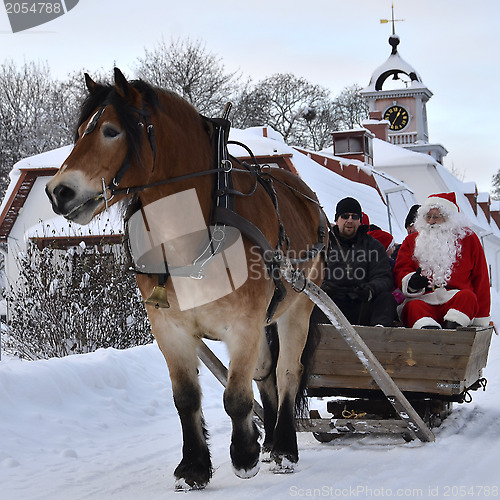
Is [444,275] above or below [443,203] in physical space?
below

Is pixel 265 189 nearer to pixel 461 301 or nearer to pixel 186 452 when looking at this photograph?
pixel 186 452

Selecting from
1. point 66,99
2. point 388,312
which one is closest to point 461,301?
point 388,312

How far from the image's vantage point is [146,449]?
5629 millimetres

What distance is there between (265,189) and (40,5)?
535 cm

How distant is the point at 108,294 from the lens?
10461mm

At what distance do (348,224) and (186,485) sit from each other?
2.96 metres

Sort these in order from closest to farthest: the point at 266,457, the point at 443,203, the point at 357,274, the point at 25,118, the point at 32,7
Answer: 1. the point at 266,457
2. the point at 357,274
3. the point at 443,203
4. the point at 32,7
5. the point at 25,118

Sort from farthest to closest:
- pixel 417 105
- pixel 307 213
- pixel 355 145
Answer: pixel 417 105 → pixel 355 145 → pixel 307 213

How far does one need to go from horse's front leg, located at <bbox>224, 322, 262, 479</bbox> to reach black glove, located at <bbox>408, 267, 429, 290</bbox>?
7.44 ft

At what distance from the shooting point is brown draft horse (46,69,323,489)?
151 inches

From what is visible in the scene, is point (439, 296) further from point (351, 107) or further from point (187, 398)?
point (351, 107)

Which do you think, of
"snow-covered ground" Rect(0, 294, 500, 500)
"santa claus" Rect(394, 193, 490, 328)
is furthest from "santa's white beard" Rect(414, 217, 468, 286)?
"snow-covered ground" Rect(0, 294, 500, 500)

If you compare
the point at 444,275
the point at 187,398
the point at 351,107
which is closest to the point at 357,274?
the point at 444,275

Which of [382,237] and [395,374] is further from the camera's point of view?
[382,237]
